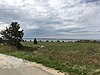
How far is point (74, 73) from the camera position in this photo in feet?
48.9

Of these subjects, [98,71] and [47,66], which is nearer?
[98,71]

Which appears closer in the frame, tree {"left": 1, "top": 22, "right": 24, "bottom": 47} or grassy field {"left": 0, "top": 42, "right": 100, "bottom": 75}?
grassy field {"left": 0, "top": 42, "right": 100, "bottom": 75}

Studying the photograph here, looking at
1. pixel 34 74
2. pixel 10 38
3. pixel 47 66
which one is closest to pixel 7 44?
pixel 10 38


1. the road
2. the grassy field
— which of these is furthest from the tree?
the road

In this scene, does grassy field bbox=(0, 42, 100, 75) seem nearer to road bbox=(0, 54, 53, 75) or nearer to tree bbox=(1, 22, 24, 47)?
road bbox=(0, 54, 53, 75)

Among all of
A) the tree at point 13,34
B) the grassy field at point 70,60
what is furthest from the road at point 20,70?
the tree at point 13,34

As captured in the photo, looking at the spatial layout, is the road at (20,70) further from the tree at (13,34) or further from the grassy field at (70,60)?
the tree at (13,34)

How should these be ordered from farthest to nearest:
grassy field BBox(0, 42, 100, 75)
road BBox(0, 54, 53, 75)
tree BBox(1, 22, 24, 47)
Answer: tree BBox(1, 22, 24, 47) < grassy field BBox(0, 42, 100, 75) < road BBox(0, 54, 53, 75)

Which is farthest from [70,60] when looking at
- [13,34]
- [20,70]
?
[13,34]

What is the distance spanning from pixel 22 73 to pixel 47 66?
362 centimetres

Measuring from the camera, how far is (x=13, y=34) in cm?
4778

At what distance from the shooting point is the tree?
47.5m

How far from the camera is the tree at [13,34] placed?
1869 inches

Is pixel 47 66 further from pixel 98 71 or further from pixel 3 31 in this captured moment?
pixel 3 31
